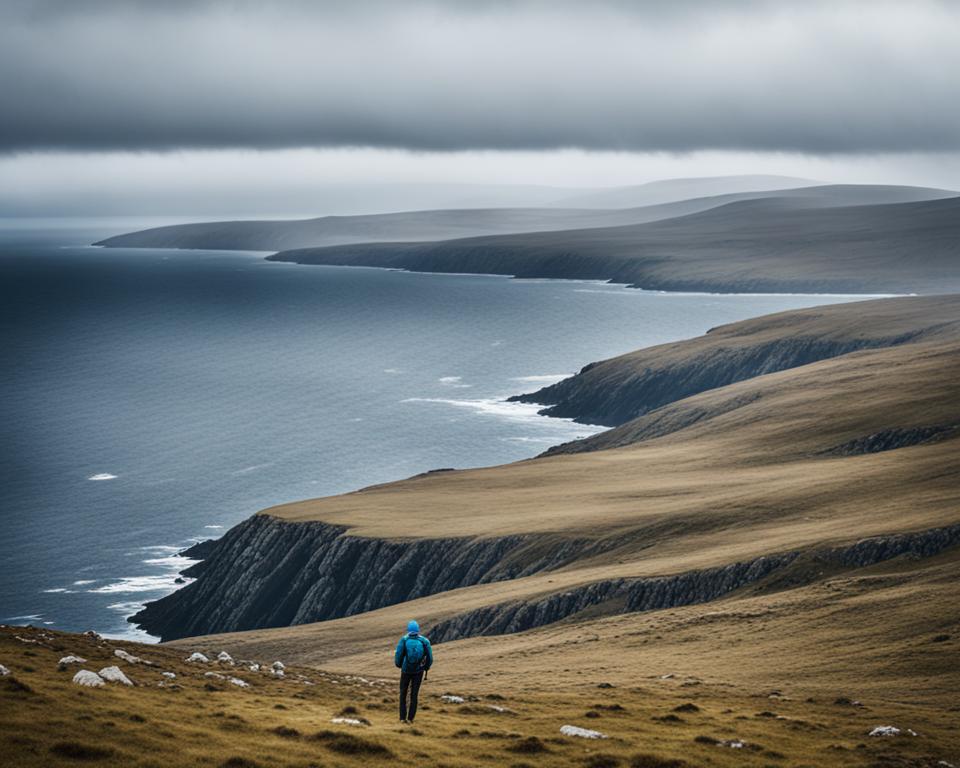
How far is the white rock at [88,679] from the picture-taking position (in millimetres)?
34206

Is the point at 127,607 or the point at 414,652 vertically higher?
the point at 414,652

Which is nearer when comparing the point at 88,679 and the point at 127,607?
the point at 88,679

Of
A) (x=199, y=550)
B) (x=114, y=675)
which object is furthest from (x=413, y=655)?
(x=199, y=550)

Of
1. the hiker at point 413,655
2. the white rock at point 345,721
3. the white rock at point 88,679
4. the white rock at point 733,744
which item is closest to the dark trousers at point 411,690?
the hiker at point 413,655

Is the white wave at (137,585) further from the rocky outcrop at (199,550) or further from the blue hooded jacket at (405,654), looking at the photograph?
the blue hooded jacket at (405,654)

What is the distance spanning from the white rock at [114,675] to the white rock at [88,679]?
1.22 meters

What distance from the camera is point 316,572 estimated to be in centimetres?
12588

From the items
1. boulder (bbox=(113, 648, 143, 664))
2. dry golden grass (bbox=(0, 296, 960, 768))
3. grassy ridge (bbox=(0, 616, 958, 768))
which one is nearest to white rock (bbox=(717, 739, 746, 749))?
grassy ridge (bbox=(0, 616, 958, 768))

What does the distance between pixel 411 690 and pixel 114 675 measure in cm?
946

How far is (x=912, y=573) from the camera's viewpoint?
75.8 m

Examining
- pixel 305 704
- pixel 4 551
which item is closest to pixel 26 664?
pixel 305 704

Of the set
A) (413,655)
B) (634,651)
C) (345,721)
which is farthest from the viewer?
(634,651)

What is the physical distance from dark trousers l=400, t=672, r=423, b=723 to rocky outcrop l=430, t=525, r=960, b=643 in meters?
54.4

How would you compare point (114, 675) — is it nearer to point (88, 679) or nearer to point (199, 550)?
point (88, 679)
